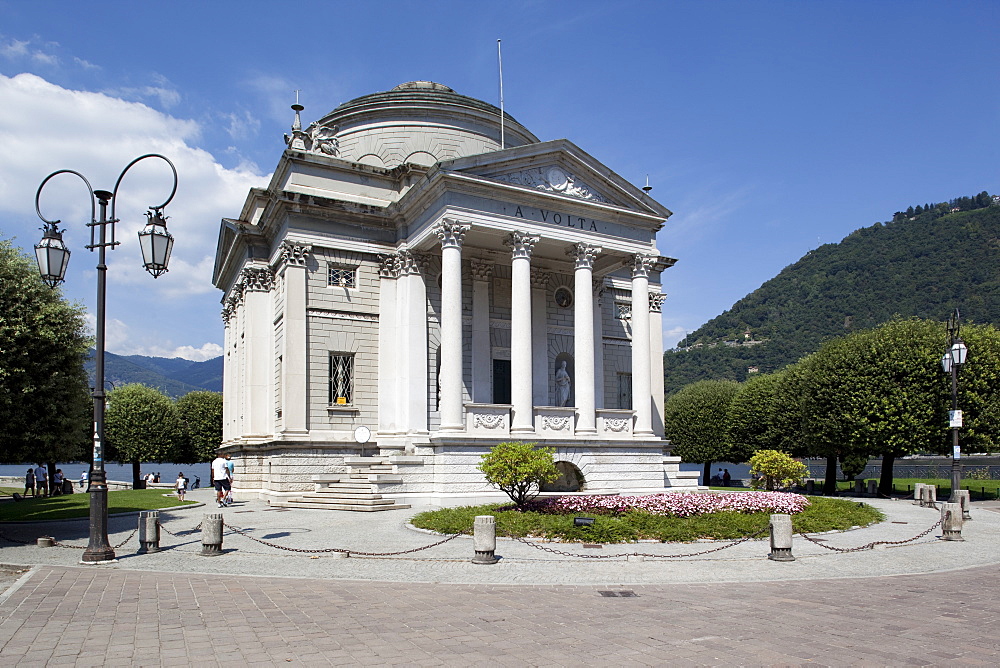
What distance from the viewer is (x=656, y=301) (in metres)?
41.8

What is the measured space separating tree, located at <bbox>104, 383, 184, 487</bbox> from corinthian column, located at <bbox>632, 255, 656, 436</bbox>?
1610 inches

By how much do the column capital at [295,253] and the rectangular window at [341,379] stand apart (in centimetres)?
428

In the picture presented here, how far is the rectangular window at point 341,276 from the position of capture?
32938 millimetres

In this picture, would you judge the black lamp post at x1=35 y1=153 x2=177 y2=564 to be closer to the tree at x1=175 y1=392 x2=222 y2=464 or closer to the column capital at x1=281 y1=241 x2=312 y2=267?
the column capital at x1=281 y1=241 x2=312 y2=267

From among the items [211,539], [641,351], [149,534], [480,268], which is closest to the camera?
[211,539]

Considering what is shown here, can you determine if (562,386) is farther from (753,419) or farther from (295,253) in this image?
(753,419)

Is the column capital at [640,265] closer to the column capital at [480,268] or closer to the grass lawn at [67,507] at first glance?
the column capital at [480,268]

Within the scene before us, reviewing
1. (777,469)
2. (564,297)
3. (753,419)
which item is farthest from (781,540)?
(753,419)

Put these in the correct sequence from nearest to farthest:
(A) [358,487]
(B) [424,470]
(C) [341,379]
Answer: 1. (A) [358,487]
2. (B) [424,470]
3. (C) [341,379]

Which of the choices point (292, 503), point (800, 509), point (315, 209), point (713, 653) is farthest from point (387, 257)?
point (713, 653)

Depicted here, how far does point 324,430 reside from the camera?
104 feet

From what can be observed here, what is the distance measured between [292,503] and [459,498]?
22.1ft

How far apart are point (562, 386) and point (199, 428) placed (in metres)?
36.2

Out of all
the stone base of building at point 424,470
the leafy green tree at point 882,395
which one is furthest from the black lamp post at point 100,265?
the leafy green tree at point 882,395
